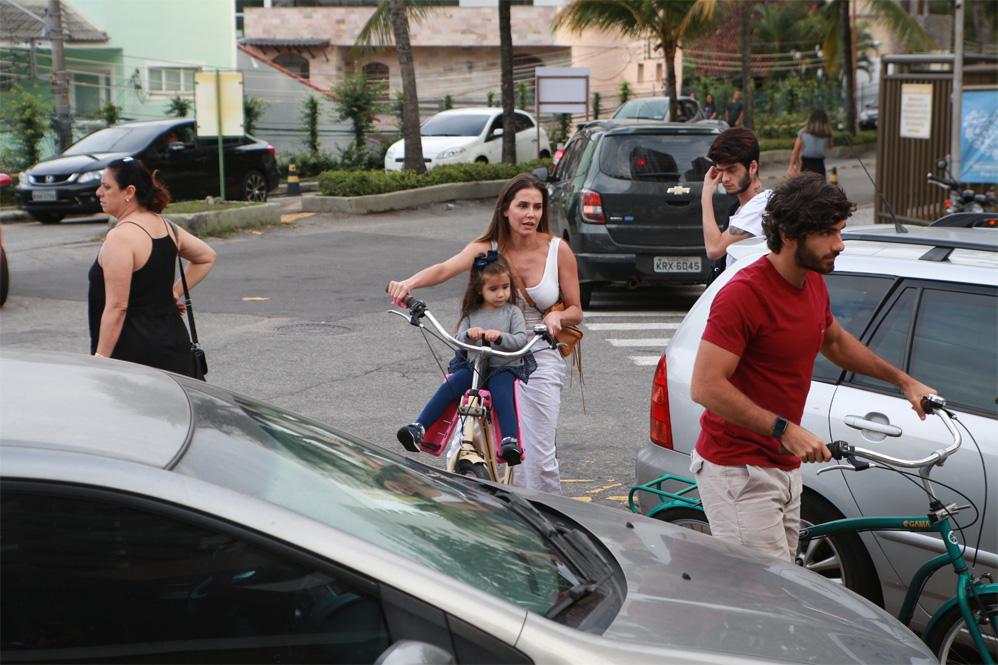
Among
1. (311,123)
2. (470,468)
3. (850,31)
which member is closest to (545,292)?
(470,468)

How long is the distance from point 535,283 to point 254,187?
16.6 m

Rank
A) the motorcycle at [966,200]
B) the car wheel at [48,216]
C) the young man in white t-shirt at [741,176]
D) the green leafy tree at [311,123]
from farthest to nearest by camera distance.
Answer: the green leafy tree at [311,123]
the car wheel at [48,216]
the motorcycle at [966,200]
the young man in white t-shirt at [741,176]

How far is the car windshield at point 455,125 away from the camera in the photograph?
2461 cm

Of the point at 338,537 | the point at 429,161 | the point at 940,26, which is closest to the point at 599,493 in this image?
the point at 338,537

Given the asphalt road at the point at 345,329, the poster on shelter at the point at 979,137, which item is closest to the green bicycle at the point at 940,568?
the asphalt road at the point at 345,329

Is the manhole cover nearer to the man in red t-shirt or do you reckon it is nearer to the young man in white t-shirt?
the young man in white t-shirt

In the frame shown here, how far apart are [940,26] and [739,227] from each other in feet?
198

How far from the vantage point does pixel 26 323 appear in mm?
10516

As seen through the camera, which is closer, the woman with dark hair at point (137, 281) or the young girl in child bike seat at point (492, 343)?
the young girl in child bike seat at point (492, 343)

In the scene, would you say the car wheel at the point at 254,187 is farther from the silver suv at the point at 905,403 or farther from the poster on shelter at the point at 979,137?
the silver suv at the point at 905,403

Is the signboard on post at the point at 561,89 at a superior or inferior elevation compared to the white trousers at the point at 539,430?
superior

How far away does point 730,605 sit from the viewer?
105 inches

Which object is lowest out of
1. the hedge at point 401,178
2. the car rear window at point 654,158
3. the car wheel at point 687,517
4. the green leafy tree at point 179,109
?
the car wheel at point 687,517

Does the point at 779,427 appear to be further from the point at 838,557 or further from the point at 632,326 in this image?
the point at 632,326
